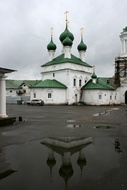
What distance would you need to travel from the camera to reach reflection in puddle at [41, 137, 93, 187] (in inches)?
203

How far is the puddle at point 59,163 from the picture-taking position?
4427 mm

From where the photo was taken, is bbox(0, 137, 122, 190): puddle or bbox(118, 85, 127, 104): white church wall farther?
bbox(118, 85, 127, 104): white church wall

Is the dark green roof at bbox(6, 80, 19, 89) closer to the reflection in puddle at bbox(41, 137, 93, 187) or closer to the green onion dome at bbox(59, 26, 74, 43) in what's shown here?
the green onion dome at bbox(59, 26, 74, 43)

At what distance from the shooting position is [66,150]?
6.93 m

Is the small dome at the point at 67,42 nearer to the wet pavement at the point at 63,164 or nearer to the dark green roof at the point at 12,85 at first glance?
the dark green roof at the point at 12,85

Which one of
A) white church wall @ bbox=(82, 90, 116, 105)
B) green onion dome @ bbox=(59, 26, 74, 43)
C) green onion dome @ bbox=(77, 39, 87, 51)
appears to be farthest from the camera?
green onion dome @ bbox=(77, 39, 87, 51)

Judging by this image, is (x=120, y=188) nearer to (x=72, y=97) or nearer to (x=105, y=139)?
(x=105, y=139)

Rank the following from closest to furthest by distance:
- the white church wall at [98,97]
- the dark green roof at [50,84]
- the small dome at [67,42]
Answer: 1. the dark green roof at [50,84]
2. the white church wall at [98,97]
3. the small dome at [67,42]

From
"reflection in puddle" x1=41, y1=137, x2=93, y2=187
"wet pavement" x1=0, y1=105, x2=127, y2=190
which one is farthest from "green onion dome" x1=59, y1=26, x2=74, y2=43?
"wet pavement" x1=0, y1=105, x2=127, y2=190

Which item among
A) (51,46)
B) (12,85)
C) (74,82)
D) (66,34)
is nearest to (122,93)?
(74,82)

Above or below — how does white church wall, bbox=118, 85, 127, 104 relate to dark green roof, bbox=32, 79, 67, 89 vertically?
below

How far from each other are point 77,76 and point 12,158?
43780 millimetres

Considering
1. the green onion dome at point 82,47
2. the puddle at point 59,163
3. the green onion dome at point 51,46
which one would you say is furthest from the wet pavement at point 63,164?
the green onion dome at point 82,47

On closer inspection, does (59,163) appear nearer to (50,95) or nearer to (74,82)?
(50,95)
